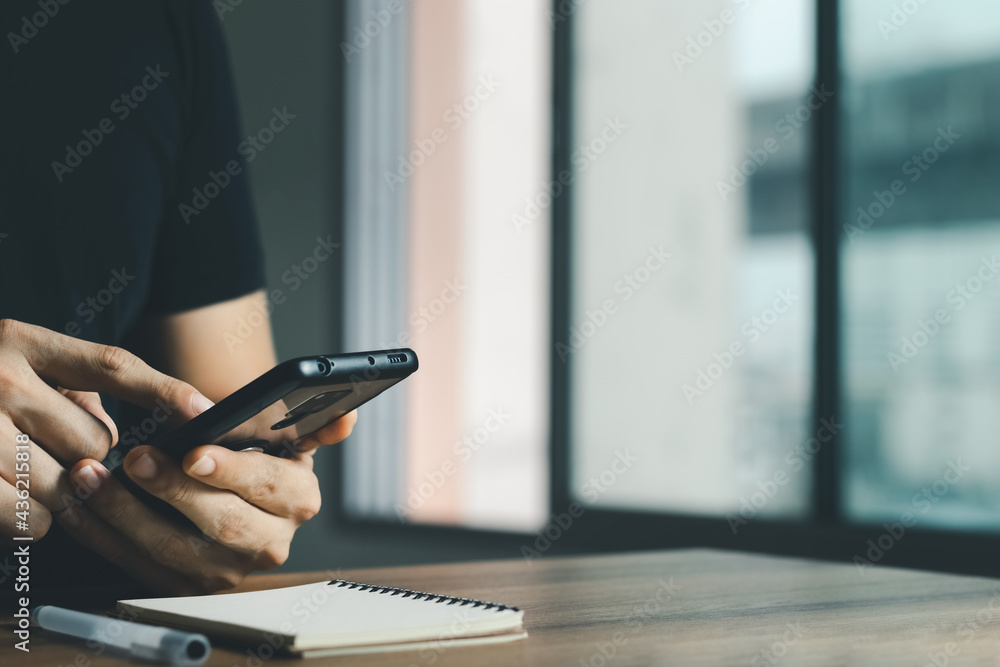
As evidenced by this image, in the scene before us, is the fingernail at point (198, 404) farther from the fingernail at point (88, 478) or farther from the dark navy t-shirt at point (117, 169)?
the dark navy t-shirt at point (117, 169)

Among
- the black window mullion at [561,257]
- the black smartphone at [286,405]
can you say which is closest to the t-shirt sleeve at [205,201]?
the black smartphone at [286,405]

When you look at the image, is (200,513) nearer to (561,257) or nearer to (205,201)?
(205,201)

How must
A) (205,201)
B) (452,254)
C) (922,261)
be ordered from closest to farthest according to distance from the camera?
(205,201)
(922,261)
(452,254)

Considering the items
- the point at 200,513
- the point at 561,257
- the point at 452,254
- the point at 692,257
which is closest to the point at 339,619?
the point at 200,513

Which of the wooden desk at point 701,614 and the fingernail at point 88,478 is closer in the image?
the wooden desk at point 701,614

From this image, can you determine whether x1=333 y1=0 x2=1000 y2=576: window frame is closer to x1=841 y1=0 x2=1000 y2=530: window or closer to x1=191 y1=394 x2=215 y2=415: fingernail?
x1=841 y1=0 x2=1000 y2=530: window

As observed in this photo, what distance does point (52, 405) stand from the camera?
30.9 inches

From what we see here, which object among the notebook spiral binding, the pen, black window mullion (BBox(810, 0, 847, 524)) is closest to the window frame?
black window mullion (BBox(810, 0, 847, 524))

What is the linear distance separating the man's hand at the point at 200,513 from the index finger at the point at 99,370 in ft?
0.17

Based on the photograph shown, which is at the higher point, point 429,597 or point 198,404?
point 198,404

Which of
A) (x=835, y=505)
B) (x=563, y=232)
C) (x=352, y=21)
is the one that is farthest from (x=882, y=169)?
(x=352, y=21)

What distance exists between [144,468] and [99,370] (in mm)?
94

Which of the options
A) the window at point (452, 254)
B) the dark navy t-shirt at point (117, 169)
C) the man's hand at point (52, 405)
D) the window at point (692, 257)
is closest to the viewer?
the man's hand at point (52, 405)

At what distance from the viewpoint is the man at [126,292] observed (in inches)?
31.0
